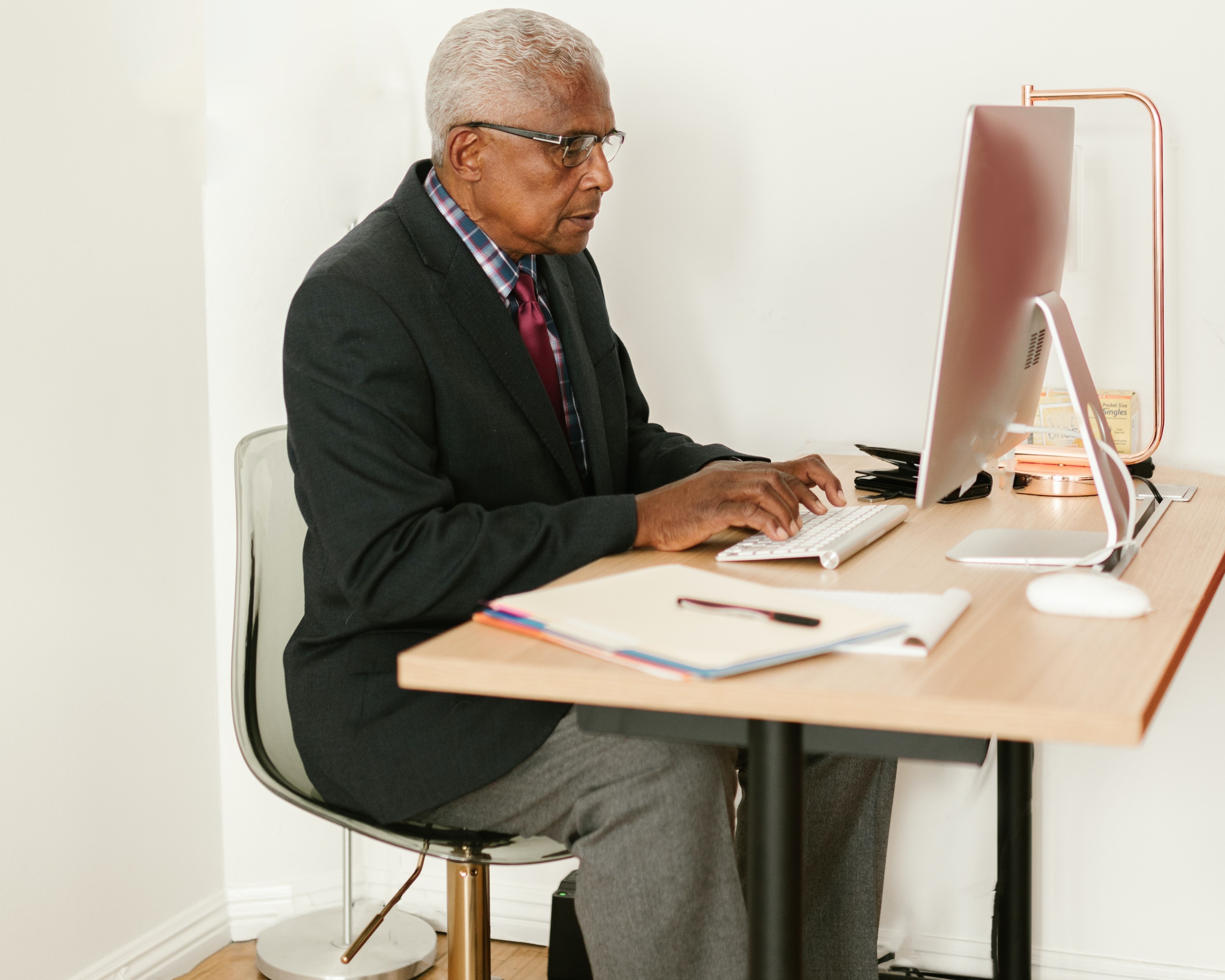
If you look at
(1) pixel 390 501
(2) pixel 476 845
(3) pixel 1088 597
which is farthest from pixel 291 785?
(3) pixel 1088 597

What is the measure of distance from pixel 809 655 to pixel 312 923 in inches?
61.3

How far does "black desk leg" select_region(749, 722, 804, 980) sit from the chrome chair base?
1.25 meters

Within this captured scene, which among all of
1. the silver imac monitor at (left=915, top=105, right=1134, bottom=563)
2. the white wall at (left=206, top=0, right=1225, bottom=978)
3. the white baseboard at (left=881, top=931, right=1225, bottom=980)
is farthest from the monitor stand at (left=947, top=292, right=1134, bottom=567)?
the white baseboard at (left=881, top=931, right=1225, bottom=980)

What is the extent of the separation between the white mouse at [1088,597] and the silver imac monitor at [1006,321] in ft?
0.53

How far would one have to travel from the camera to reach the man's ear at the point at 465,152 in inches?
62.9

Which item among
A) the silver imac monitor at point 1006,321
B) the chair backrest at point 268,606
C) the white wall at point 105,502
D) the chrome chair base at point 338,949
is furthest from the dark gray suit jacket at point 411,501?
the chrome chair base at point 338,949

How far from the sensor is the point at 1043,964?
83.1 inches

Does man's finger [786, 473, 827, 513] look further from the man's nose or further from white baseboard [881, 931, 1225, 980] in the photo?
white baseboard [881, 931, 1225, 980]

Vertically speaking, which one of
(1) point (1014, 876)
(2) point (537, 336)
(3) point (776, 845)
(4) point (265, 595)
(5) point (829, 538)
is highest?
(2) point (537, 336)

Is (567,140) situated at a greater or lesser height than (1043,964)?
greater

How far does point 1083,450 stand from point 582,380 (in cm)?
69

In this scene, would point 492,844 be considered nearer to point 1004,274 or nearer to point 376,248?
point 376,248

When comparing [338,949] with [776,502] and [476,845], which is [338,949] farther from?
[776,502]

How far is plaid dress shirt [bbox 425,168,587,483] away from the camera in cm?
164
